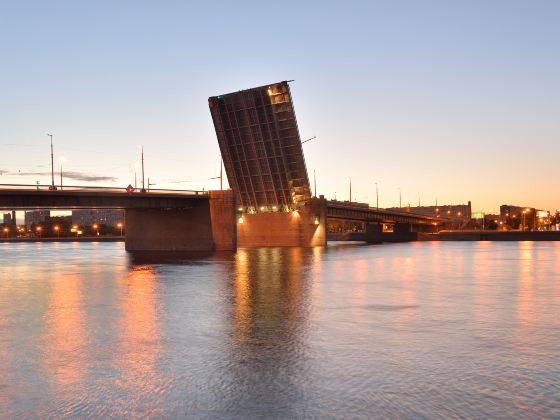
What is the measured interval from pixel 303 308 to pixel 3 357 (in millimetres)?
9519

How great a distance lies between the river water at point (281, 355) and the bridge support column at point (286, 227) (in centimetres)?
5414

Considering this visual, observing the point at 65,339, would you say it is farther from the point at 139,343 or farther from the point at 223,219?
the point at 223,219

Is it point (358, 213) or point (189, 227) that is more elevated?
point (358, 213)

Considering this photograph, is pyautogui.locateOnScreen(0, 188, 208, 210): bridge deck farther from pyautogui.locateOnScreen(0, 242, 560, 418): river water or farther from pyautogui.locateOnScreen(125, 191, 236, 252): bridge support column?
pyautogui.locateOnScreen(0, 242, 560, 418): river water

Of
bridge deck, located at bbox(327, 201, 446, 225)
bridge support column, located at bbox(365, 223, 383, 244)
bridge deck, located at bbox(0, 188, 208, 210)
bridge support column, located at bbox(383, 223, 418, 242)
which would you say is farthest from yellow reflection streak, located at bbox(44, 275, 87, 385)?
bridge support column, located at bbox(365, 223, 383, 244)

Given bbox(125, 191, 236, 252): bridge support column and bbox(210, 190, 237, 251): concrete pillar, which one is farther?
bbox(125, 191, 236, 252): bridge support column

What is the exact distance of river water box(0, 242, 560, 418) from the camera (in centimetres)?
823

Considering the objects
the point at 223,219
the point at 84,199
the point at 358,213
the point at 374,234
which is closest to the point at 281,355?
the point at 84,199

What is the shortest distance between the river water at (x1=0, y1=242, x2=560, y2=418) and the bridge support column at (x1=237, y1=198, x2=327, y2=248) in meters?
54.1

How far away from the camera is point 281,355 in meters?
11.5

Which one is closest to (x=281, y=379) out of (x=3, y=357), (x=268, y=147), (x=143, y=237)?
(x=3, y=357)

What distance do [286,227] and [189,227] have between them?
51.2 feet

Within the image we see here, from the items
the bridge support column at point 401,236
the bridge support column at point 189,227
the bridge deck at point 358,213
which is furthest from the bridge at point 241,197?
the bridge support column at point 401,236

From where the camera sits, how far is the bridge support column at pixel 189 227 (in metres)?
66.0
